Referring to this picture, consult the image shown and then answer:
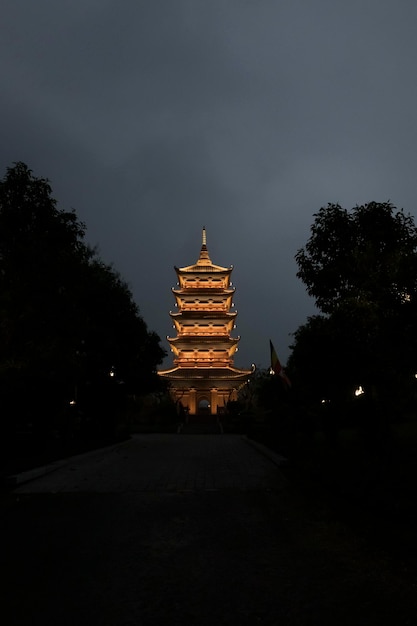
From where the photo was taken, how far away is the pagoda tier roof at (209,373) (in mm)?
56844

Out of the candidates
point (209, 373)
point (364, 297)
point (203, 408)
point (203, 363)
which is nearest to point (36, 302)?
point (364, 297)

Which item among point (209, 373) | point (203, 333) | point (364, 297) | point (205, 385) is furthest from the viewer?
point (203, 333)

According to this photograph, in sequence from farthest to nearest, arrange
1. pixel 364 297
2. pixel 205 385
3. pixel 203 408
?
pixel 203 408 < pixel 205 385 < pixel 364 297

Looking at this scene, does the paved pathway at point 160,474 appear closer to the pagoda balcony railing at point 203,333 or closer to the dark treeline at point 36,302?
the dark treeline at point 36,302

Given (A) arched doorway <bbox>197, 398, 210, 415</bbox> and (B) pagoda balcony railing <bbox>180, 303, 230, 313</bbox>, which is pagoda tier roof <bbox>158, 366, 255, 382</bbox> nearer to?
(A) arched doorway <bbox>197, 398, 210, 415</bbox>

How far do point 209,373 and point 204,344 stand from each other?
11.8ft

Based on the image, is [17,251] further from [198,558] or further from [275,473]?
[198,558]

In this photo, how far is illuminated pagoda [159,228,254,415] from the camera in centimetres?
5719

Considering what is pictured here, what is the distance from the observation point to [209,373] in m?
57.2

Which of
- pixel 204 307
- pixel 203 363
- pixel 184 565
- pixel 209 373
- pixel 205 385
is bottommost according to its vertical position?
pixel 184 565

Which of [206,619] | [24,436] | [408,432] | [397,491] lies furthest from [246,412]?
[206,619]

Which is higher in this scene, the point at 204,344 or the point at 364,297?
the point at 204,344

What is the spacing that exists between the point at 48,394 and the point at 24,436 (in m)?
2.79

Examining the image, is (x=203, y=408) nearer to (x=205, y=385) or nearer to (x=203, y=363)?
(x=205, y=385)
